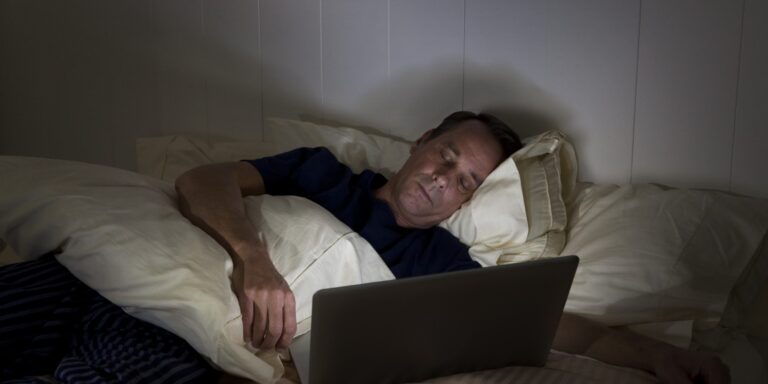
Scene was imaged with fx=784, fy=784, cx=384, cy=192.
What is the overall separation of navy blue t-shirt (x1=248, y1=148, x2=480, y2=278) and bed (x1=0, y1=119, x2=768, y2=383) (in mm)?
59

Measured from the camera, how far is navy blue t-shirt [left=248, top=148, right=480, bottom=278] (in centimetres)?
159

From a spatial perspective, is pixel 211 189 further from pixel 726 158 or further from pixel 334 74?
pixel 726 158

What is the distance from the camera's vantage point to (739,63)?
157 centimetres

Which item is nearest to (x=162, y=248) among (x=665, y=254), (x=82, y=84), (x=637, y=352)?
(x=637, y=352)

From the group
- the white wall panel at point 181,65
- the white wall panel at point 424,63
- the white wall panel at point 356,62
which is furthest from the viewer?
the white wall panel at point 181,65

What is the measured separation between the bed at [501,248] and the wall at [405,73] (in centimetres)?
12

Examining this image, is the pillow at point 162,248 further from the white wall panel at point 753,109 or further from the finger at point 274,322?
Answer: the white wall panel at point 753,109

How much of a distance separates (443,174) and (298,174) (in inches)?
12.2

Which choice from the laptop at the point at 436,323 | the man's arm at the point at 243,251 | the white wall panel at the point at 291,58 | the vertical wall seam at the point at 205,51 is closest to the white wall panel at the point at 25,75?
the vertical wall seam at the point at 205,51

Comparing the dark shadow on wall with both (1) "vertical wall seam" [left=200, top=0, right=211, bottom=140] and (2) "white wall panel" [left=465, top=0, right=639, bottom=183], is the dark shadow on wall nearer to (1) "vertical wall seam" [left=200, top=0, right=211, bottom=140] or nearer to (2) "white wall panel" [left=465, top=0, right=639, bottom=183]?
(2) "white wall panel" [left=465, top=0, right=639, bottom=183]

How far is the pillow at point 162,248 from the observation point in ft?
3.89

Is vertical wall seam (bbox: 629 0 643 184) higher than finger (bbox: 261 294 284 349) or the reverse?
higher

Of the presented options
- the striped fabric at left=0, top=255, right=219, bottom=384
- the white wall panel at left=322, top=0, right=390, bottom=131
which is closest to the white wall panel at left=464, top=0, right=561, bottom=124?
the white wall panel at left=322, top=0, right=390, bottom=131

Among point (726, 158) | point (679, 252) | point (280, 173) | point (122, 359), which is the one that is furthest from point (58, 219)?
point (726, 158)
